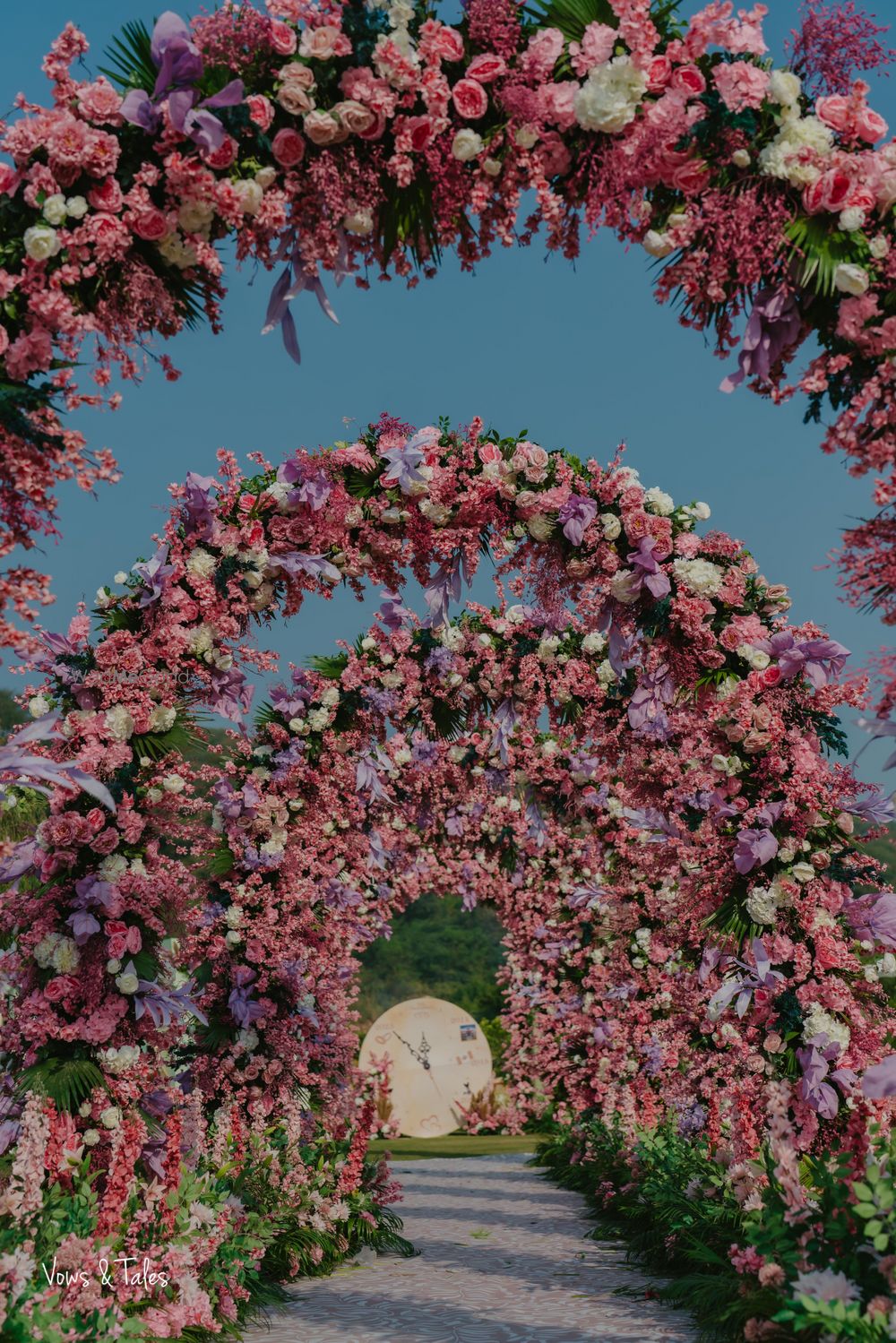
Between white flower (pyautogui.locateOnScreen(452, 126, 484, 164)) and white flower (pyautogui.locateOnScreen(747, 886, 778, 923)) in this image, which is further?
white flower (pyautogui.locateOnScreen(747, 886, 778, 923))

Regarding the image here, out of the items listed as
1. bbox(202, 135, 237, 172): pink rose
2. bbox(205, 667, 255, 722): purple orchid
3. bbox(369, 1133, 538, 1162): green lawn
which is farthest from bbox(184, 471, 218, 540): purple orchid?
bbox(369, 1133, 538, 1162): green lawn

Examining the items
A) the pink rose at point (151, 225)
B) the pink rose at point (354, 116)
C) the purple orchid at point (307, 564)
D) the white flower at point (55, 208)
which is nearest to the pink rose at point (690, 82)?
the pink rose at point (354, 116)

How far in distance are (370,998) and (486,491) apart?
29.4 m

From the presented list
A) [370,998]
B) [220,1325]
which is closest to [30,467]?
[220,1325]

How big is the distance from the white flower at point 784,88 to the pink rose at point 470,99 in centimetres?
100

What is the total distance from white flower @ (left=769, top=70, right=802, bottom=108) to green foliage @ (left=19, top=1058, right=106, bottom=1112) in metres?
5.25

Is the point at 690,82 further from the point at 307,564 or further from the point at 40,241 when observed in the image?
the point at 307,564

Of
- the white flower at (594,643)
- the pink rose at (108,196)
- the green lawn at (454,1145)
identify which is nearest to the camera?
the pink rose at (108,196)

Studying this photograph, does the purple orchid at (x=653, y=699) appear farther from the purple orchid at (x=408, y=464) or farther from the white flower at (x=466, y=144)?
the white flower at (x=466, y=144)

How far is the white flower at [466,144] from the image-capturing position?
375 centimetres

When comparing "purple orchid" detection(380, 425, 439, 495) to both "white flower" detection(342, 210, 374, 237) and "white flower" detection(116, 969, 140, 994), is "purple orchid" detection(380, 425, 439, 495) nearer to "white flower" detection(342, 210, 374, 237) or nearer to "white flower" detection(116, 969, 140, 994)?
"white flower" detection(342, 210, 374, 237)

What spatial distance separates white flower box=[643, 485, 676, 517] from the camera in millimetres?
5961

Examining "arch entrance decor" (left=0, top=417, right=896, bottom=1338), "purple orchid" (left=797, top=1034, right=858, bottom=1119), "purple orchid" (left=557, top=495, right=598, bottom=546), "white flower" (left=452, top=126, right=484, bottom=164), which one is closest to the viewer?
"white flower" (left=452, top=126, right=484, bottom=164)

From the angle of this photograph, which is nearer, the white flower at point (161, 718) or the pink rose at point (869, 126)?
the pink rose at point (869, 126)
